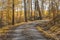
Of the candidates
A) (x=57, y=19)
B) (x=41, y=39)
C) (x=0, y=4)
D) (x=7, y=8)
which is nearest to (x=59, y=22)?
(x=57, y=19)

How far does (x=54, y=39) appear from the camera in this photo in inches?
604

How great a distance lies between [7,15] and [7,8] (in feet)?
16.9

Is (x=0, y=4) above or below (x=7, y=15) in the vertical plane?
above

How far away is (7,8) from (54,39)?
35047 millimetres

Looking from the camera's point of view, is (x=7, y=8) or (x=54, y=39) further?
(x=7, y=8)

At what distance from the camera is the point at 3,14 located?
182ft

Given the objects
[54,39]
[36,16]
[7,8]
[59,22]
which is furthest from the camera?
[36,16]

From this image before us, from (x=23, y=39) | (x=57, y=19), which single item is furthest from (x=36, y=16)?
(x=23, y=39)

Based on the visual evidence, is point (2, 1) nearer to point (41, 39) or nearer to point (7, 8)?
point (7, 8)

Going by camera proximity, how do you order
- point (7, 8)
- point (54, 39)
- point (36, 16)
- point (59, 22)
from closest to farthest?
point (54, 39) < point (59, 22) < point (7, 8) < point (36, 16)

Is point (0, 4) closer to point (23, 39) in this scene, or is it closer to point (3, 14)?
point (3, 14)

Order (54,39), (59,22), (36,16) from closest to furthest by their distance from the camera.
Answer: (54,39) → (59,22) → (36,16)

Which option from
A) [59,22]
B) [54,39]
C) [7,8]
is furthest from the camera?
[7,8]

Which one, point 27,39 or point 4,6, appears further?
point 4,6
